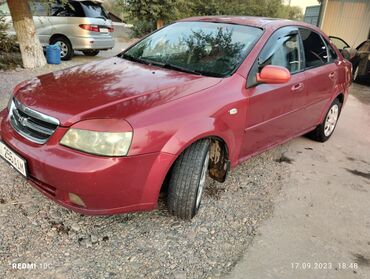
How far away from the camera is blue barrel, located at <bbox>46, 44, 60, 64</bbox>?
8844 mm

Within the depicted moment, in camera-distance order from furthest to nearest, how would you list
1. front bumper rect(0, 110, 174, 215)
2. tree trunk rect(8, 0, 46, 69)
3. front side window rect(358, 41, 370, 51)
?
front side window rect(358, 41, 370, 51) → tree trunk rect(8, 0, 46, 69) → front bumper rect(0, 110, 174, 215)

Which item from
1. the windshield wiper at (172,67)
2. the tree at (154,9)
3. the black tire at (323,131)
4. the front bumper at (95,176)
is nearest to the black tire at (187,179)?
the front bumper at (95,176)

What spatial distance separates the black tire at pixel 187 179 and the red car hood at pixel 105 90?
0.43 m

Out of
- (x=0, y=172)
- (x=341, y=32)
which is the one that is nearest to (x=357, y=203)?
(x=0, y=172)

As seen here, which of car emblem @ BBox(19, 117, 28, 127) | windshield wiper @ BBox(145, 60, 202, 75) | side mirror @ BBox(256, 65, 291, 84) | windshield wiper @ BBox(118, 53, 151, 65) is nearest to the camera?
car emblem @ BBox(19, 117, 28, 127)

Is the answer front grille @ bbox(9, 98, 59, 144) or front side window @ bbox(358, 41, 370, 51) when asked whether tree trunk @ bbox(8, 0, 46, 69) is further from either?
front side window @ bbox(358, 41, 370, 51)

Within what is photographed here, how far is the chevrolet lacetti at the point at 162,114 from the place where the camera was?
230 cm

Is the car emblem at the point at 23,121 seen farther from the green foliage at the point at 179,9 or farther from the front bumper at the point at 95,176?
the green foliage at the point at 179,9

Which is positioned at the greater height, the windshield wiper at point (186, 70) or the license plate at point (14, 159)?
the windshield wiper at point (186, 70)

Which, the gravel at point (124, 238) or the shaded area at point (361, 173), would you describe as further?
the shaded area at point (361, 173)

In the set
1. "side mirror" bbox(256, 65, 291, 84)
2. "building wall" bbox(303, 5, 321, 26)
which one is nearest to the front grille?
"side mirror" bbox(256, 65, 291, 84)

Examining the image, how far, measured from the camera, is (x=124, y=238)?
2658mm

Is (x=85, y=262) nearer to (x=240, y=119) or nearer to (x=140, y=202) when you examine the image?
(x=140, y=202)

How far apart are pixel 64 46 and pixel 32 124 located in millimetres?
7973
